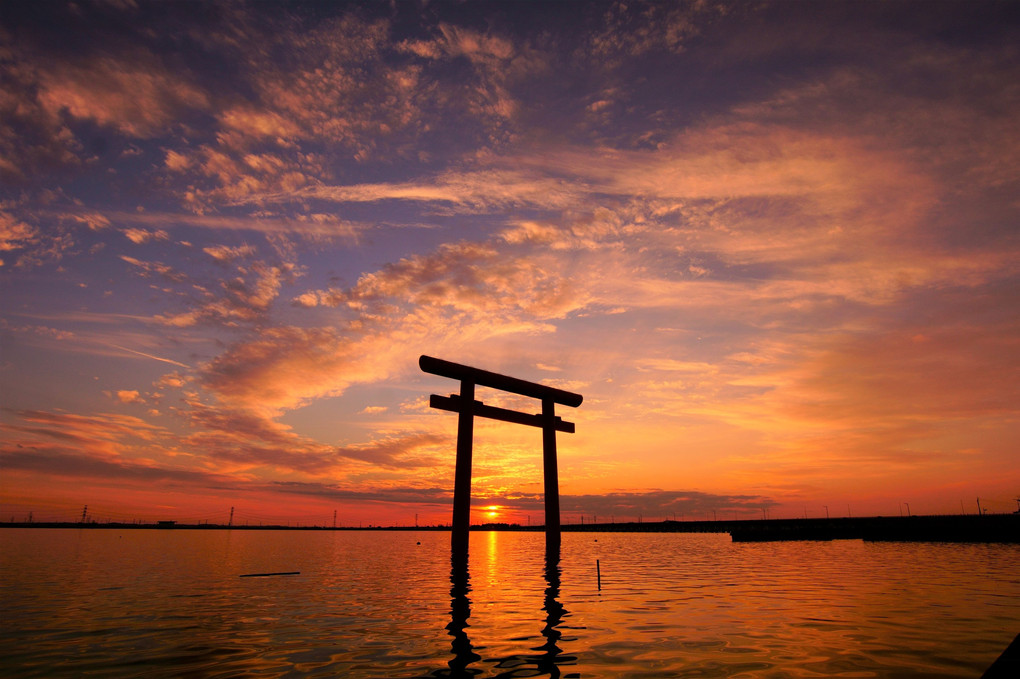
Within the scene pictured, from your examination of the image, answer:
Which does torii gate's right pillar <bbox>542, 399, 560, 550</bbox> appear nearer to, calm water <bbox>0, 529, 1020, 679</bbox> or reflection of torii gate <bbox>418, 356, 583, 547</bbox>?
reflection of torii gate <bbox>418, 356, 583, 547</bbox>

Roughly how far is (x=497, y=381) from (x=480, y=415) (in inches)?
59.8

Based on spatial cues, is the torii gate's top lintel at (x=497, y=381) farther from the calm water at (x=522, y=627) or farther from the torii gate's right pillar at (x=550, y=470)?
the calm water at (x=522, y=627)

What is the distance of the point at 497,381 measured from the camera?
20094 mm

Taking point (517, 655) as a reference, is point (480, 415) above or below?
above

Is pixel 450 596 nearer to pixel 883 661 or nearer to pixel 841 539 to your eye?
Result: pixel 883 661

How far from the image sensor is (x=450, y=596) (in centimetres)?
1291

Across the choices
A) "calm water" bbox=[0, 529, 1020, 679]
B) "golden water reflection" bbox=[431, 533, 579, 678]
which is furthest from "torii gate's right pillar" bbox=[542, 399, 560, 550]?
"golden water reflection" bbox=[431, 533, 579, 678]

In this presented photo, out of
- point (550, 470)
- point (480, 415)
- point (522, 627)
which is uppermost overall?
point (480, 415)

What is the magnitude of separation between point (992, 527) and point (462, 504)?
39.7 metres

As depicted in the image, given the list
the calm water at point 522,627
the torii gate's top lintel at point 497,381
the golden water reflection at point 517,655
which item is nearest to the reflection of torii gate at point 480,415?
the torii gate's top lintel at point 497,381

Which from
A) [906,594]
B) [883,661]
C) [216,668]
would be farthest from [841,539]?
[216,668]

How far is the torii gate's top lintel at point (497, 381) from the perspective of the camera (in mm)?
17891

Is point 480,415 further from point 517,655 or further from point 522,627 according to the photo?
point 517,655


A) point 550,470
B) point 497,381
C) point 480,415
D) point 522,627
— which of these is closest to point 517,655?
point 522,627
